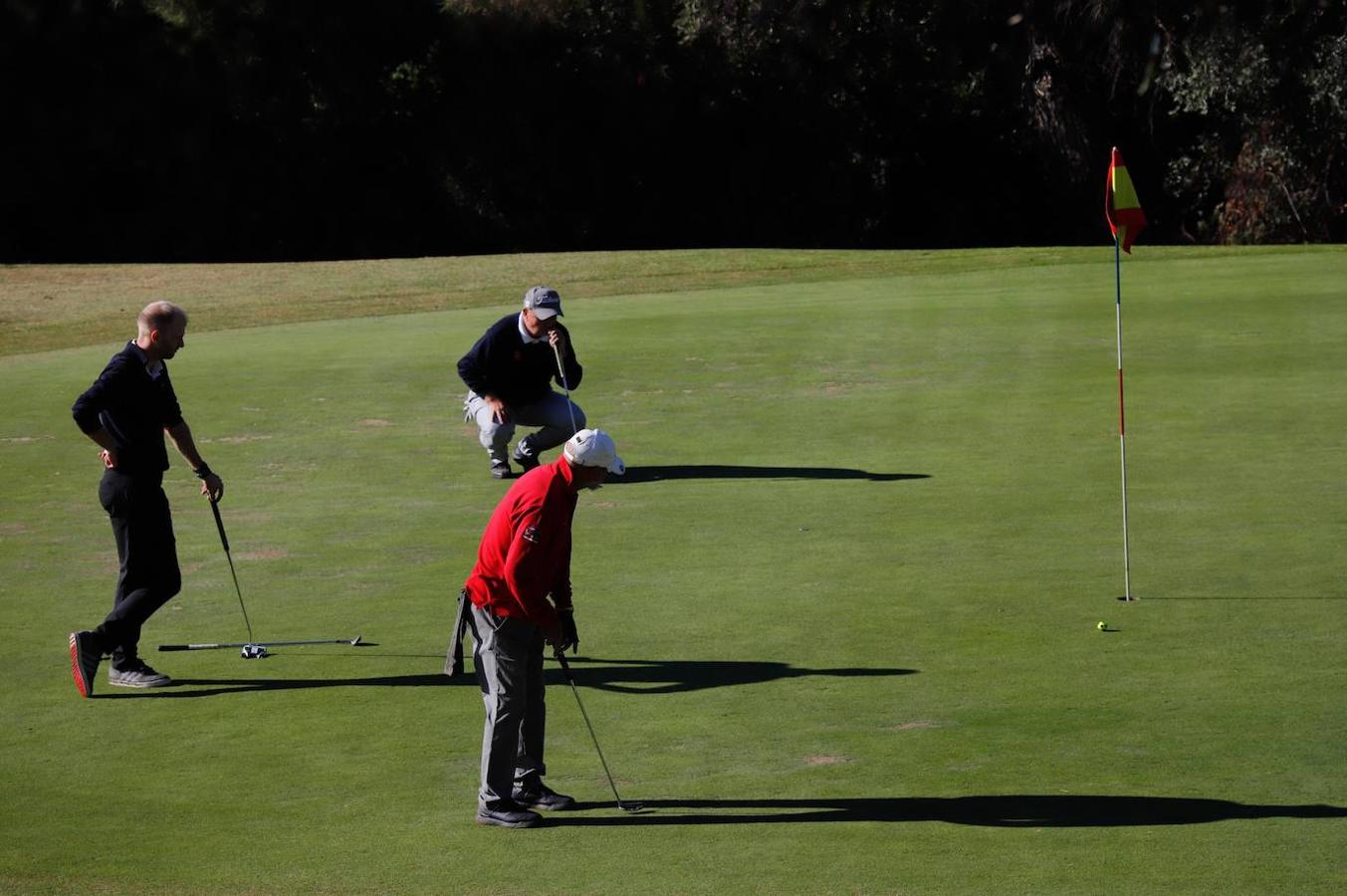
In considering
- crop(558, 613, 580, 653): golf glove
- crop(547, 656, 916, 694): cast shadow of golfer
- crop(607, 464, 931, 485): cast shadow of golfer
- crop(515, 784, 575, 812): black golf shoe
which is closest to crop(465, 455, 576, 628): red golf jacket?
crop(558, 613, 580, 653): golf glove

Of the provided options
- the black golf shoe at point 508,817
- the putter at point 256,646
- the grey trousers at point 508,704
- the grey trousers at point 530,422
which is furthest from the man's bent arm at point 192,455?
the grey trousers at point 530,422

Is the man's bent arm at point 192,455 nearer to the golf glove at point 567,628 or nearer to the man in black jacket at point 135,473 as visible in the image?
the man in black jacket at point 135,473

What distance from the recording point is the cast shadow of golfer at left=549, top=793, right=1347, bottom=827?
724 centimetres

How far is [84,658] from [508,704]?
10.0ft

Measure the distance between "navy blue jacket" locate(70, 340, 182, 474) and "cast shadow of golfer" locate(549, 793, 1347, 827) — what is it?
11.8 feet

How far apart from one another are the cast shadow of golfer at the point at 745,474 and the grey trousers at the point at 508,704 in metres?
6.79

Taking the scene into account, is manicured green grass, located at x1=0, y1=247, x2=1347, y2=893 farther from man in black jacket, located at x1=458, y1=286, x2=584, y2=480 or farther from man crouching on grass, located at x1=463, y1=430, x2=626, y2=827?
man in black jacket, located at x1=458, y1=286, x2=584, y2=480

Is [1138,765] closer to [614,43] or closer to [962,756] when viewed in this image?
[962,756]

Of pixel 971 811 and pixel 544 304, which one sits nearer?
pixel 971 811

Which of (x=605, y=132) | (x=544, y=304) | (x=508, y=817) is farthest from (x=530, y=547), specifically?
(x=605, y=132)

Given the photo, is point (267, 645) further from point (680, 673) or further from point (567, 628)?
point (567, 628)

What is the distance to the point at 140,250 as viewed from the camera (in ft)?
154

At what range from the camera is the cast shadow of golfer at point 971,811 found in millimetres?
7242

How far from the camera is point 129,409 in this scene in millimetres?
9859
